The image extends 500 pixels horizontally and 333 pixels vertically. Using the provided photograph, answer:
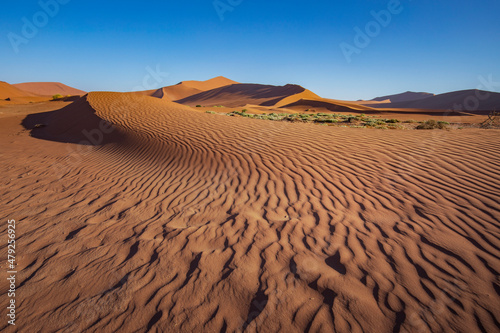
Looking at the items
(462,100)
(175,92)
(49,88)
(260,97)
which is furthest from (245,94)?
(49,88)

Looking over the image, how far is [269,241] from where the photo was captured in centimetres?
283

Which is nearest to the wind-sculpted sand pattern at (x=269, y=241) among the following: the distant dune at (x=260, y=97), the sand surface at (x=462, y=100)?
the distant dune at (x=260, y=97)

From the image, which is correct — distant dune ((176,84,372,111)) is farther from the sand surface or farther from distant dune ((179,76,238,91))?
distant dune ((179,76,238,91))

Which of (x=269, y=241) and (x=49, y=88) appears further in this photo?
(x=49, y=88)

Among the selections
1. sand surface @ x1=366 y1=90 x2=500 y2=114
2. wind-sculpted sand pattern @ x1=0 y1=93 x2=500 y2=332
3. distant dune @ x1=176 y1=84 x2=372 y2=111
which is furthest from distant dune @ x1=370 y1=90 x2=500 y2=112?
wind-sculpted sand pattern @ x1=0 y1=93 x2=500 y2=332

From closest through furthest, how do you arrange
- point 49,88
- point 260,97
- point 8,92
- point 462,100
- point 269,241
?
point 269,241 < point 8,92 < point 462,100 < point 260,97 < point 49,88

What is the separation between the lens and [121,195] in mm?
4398

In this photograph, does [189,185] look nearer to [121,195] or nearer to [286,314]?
[121,195]

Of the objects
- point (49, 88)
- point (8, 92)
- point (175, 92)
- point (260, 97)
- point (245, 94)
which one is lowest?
point (260, 97)

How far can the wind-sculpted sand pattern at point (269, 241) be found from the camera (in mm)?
1957

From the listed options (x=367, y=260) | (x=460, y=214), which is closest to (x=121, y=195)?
(x=367, y=260)

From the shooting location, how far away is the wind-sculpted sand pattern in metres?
1.96

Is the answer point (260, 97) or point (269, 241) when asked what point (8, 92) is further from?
point (269, 241)

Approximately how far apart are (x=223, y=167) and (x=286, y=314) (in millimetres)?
3610
